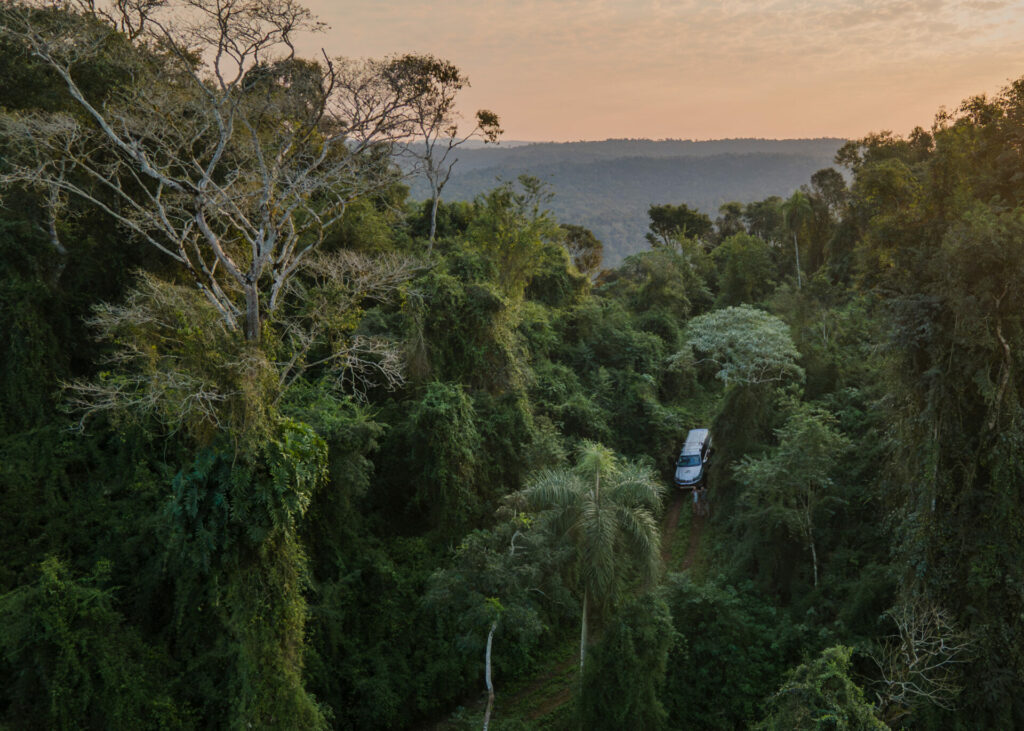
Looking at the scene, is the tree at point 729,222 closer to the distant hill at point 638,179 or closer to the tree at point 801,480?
the tree at point 801,480

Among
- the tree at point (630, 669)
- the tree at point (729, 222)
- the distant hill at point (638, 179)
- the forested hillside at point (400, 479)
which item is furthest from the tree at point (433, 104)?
the distant hill at point (638, 179)

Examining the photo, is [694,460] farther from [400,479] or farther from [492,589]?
[492,589]

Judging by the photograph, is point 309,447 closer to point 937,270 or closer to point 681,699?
point 681,699

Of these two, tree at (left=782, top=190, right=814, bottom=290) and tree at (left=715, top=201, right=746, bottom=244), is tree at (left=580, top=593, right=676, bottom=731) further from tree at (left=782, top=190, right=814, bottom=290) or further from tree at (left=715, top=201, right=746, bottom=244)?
tree at (left=715, top=201, right=746, bottom=244)

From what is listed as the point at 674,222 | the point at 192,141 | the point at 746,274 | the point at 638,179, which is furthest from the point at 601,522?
the point at 638,179

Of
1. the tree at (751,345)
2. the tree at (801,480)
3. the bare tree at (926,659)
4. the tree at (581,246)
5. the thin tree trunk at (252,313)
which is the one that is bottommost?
the bare tree at (926,659)
